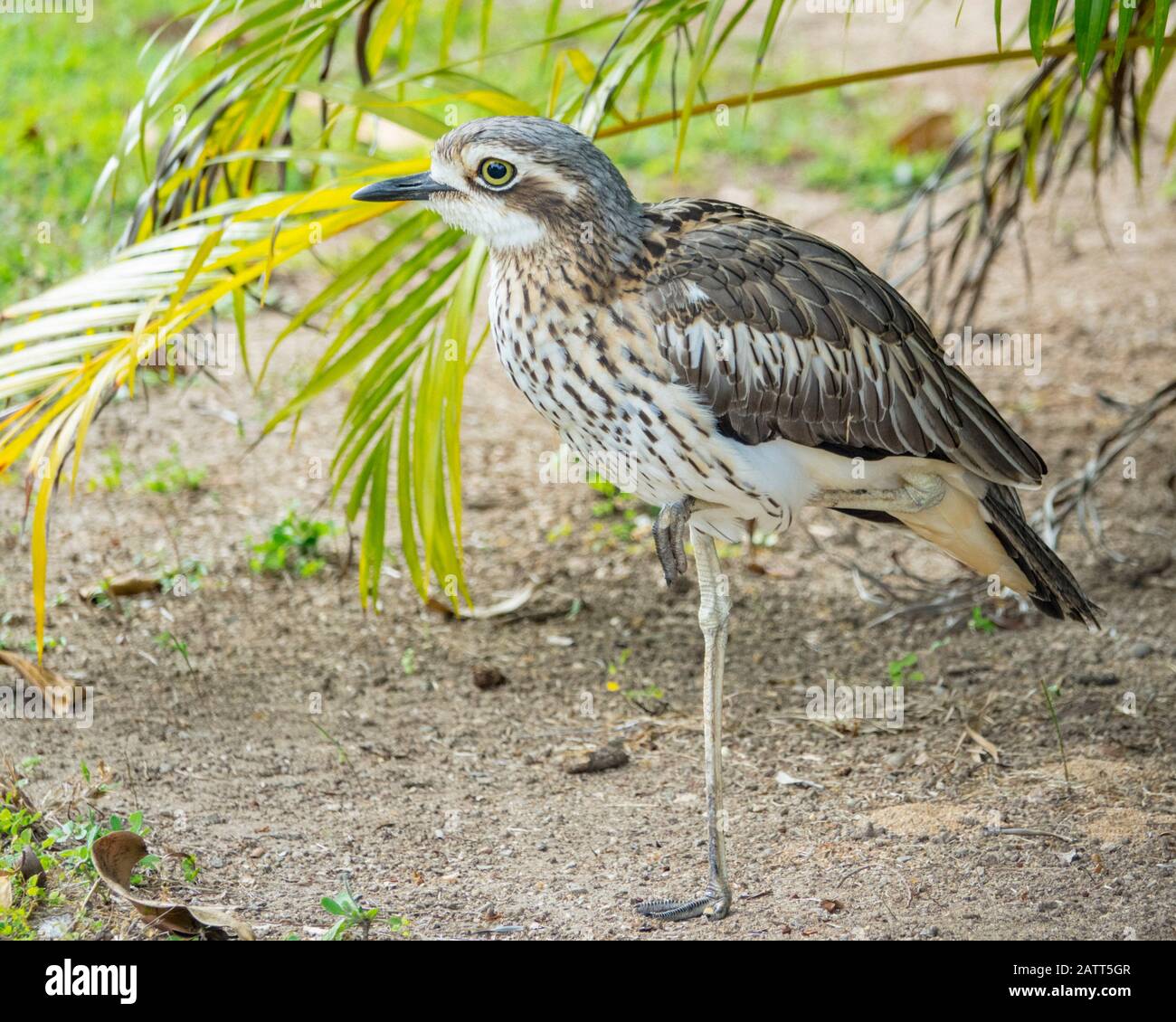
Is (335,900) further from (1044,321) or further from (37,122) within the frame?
(37,122)

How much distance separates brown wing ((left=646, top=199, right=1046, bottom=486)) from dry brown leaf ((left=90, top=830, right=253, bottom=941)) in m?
1.48

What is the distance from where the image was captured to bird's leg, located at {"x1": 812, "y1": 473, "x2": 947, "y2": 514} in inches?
136

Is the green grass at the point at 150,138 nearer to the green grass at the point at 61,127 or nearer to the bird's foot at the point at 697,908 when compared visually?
the green grass at the point at 61,127

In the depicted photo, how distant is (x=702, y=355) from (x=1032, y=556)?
1073mm

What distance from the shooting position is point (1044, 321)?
22.1 ft

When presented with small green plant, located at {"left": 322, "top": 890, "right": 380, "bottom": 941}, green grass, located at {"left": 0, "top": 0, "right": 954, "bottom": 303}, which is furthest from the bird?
green grass, located at {"left": 0, "top": 0, "right": 954, "bottom": 303}

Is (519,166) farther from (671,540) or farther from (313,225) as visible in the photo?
(671,540)

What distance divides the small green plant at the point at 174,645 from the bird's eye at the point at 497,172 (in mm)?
1750

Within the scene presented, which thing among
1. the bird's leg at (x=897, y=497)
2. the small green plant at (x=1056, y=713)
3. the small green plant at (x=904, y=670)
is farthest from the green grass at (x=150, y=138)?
the bird's leg at (x=897, y=497)

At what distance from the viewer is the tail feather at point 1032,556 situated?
3.65m

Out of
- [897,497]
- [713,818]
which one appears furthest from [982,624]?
[713,818]

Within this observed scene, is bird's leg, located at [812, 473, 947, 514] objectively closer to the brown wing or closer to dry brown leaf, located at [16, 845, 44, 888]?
the brown wing
